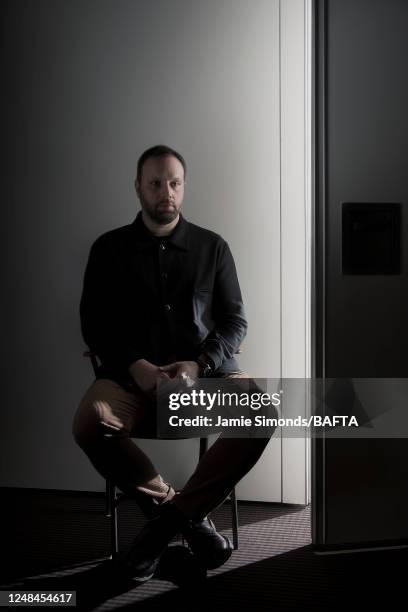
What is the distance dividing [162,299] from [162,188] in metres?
0.44

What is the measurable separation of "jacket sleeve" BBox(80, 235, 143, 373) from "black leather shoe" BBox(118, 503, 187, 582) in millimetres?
563

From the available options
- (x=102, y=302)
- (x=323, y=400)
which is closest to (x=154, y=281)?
(x=102, y=302)

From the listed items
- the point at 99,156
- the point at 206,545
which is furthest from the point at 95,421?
the point at 99,156

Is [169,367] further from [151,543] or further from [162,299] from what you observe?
[151,543]

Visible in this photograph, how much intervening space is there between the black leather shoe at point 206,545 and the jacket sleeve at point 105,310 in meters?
0.61

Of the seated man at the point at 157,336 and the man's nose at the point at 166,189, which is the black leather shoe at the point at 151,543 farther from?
the man's nose at the point at 166,189

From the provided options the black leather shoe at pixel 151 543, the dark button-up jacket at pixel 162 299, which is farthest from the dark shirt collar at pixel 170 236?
the black leather shoe at pixel 151 543

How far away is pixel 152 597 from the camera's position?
200 centimetres

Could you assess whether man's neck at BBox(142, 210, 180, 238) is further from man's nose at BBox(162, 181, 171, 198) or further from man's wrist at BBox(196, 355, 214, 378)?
man's wrist at BBox(196, 355, 214, 378)

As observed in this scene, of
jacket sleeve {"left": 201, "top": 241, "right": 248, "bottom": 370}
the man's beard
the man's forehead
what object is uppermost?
the man's forehead

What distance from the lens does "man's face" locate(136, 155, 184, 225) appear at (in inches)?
101

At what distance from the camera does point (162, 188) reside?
2.59 metres

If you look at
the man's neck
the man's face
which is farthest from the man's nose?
the man's neck

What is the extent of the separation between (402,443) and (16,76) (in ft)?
7.74
